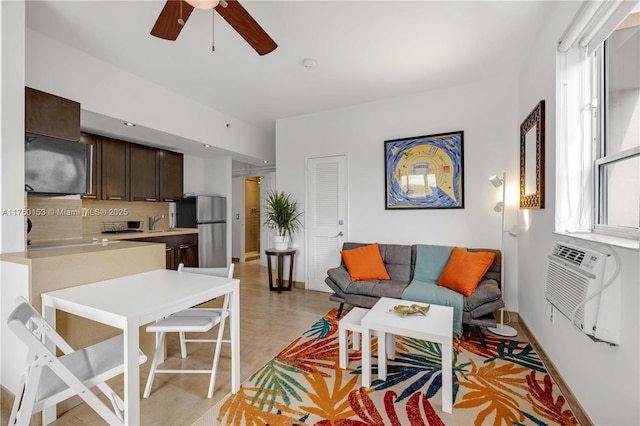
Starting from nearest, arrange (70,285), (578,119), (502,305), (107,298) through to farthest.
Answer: (107,298) → (70,285) → (578,119) → (502,305)

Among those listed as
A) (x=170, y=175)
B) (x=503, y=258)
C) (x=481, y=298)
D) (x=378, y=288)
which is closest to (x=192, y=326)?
(x=378, y=288)

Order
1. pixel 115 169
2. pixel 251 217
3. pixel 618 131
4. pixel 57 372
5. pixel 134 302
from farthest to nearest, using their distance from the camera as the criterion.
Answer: pixel 251 217 < pixel 115 169 < pixel 618 131 < pixel 134 302 < pixel 57 372

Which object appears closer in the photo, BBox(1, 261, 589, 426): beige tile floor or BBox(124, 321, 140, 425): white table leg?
BBox(124, 321, 140, 425): white table leg

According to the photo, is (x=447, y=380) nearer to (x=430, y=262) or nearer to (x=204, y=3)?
(x=430, y=262)

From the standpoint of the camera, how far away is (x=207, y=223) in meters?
5.08

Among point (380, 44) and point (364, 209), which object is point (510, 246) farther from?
point (380, 44)

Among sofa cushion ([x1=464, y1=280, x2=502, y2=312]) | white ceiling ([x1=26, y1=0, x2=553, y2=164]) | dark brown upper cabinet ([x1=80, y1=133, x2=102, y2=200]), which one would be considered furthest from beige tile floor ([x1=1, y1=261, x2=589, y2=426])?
white ceiling ([x1=26, y1=0, x2=553, y2=164])

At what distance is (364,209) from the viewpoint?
13.3 ft

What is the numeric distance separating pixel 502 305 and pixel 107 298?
310 centimetres

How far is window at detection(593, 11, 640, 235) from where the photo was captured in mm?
1458

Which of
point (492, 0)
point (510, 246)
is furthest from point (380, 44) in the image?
point (510, 246)

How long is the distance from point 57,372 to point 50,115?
2105 millimetres

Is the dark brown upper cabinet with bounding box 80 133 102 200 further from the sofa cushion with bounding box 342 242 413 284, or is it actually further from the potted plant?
the sofa cushion with bounding box 342 242 413 284

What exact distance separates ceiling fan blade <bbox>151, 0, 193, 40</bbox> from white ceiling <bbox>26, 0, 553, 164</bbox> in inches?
16.4
